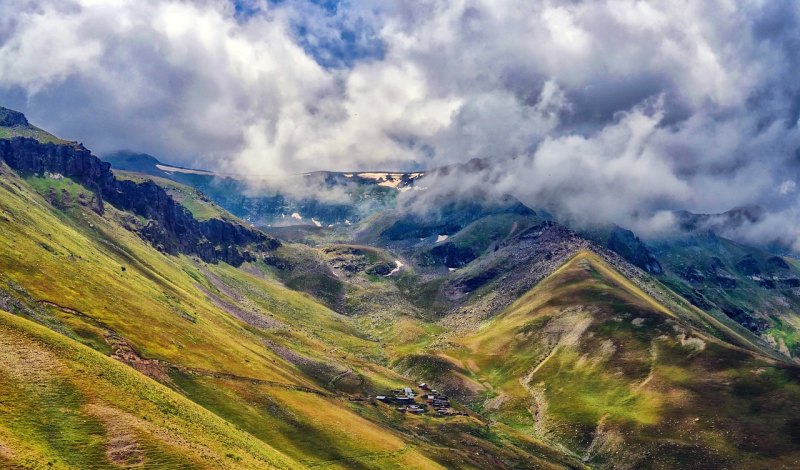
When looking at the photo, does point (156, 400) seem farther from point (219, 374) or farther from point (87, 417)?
point (219, 374)

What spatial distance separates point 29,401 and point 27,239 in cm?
14186

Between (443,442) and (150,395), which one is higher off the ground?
(150,395)

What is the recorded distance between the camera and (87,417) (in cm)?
6738

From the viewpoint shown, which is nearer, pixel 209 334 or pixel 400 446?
pixel 400 446

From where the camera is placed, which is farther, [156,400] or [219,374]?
[219,374]

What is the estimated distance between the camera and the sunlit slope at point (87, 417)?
61.1 metres

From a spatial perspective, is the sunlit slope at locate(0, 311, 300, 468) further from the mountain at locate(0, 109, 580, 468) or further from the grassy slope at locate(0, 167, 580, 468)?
the grassy slope at locate(0, 167, 580, 468)

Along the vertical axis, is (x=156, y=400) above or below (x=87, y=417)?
above

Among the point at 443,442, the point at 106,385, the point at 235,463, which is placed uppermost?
the point at 106,385

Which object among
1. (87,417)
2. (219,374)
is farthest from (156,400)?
(219,374)

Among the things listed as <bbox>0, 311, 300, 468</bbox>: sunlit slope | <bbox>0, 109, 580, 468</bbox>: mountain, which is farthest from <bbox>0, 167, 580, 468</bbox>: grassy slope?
<bbox>0, 311, 300, 468</bbox>: sunlit slope

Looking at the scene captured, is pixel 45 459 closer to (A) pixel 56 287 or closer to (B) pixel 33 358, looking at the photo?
(B) pixel 33 358

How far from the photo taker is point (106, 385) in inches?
2972

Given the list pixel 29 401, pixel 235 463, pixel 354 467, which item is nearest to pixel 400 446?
pixel 354 467
